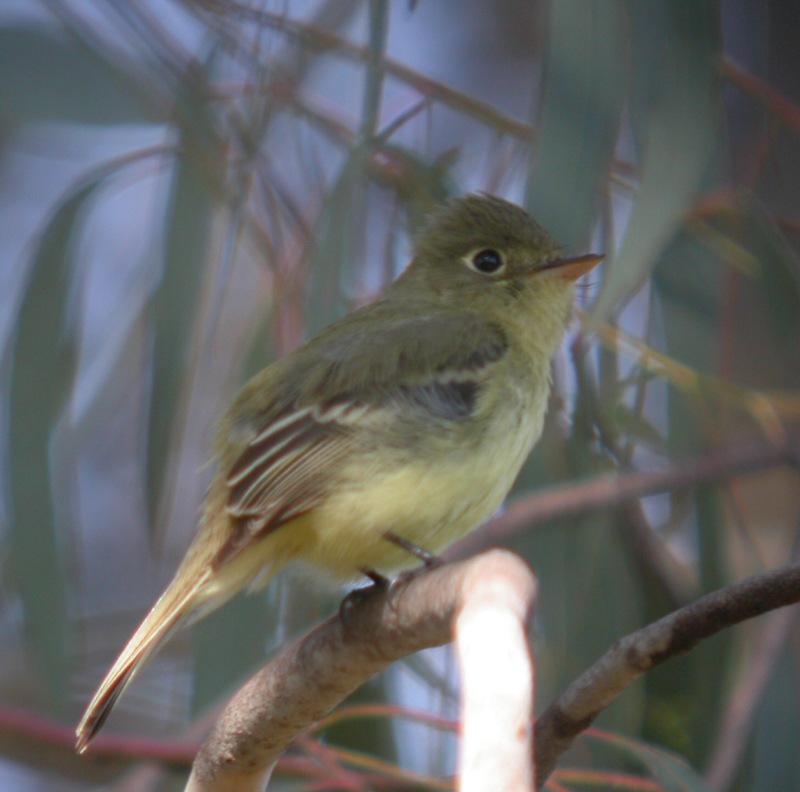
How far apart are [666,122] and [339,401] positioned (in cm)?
70

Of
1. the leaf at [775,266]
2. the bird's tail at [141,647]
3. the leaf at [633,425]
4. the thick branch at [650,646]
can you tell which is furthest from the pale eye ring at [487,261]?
the thick branch at [650,646]

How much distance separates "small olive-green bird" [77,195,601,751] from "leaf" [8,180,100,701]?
0.46 m

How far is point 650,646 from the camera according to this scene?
2.91 feet

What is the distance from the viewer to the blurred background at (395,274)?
1825 mm

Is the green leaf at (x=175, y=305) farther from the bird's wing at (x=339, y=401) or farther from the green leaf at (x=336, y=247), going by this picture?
the bird's wing at (x=339, y=401)

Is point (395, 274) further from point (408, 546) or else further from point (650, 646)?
point (650, 646)

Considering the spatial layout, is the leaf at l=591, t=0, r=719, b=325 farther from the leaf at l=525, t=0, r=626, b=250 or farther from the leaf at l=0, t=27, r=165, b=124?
the leaf at l=0, t=27, r=165, b=124

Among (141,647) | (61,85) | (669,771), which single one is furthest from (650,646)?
(61,85)

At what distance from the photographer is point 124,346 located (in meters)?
2.56

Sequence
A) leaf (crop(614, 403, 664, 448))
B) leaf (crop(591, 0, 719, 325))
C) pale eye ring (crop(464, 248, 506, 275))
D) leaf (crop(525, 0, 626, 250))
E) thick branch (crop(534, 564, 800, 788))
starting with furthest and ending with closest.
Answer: leaf (crop(614, 403, 664, 448)) → pale eye ring (crop(464, 248, 506, 275)) → leaf (crop(525, 0, 626, 250)) → leaf (crop(591, 0, 719, 325)) → thick branch (crop(534, 564, 800, 788))

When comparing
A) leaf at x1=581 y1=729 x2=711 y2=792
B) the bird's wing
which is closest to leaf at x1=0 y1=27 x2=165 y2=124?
the bird's wing

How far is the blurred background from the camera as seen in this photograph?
1.83 metres

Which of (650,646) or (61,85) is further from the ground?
(61,85)

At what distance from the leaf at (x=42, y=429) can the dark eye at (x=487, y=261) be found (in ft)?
2.81
